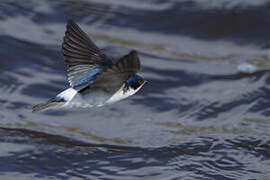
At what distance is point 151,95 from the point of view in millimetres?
5605

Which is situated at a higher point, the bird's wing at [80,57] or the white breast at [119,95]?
the bird's wing at [80,57]

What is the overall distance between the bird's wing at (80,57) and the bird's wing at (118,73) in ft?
0.54

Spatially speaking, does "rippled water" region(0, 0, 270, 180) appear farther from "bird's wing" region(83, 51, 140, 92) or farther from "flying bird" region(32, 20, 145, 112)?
"bird's wing" region(83, 51, 140, 92)

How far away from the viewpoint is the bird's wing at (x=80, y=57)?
11.5 feet

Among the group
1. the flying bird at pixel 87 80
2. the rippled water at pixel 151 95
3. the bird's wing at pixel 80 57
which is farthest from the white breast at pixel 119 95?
the rippled water at pixel 151 95

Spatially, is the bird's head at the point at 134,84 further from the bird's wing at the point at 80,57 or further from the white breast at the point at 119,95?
the bird's wing at the point at 80,57

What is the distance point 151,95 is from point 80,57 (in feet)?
6.76

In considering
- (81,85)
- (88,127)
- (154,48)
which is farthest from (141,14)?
(81,85)

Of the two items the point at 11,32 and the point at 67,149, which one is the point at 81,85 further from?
the point at 11,32

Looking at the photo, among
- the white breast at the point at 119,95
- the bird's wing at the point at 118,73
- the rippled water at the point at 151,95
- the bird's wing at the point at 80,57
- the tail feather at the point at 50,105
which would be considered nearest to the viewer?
the bird's wing at the point at 118,73

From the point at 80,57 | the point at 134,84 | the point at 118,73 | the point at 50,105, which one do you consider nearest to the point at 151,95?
the point at 80,57

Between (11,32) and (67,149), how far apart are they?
2114mm

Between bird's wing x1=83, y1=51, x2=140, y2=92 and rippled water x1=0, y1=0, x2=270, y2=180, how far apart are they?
44.8 inches

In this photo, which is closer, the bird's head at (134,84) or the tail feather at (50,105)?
the tail feather at (50,105)
